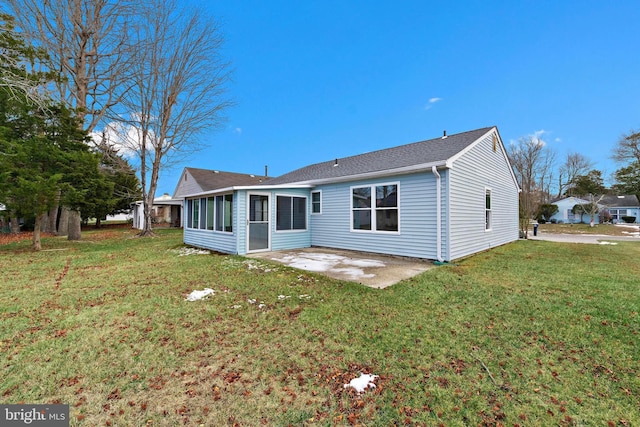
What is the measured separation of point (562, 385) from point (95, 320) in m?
5.43

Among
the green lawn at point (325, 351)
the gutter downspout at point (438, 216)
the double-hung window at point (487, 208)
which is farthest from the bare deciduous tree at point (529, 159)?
the green lawn at point (325, 351)

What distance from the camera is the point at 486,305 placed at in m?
4.15

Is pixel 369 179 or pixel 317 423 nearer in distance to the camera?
pixel 317 423

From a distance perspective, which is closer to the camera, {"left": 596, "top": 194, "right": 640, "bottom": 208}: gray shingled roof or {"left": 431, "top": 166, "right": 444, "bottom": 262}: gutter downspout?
{"left": 431, "top": 166, "right": 444, "bottom": 262}: gutter downspout

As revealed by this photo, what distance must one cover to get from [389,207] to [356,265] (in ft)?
7.63

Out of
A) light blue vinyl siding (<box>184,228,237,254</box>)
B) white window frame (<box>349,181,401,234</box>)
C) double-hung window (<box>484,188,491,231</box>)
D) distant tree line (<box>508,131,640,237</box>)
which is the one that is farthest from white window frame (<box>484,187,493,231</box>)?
distant tree line (<box>508,131,640,237</box>)

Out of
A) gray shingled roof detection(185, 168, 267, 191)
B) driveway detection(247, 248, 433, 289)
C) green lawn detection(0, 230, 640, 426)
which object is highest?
gray shingled roof detection(185, 168, 267, 191)

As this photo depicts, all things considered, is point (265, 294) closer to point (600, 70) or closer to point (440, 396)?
point (440, 396)

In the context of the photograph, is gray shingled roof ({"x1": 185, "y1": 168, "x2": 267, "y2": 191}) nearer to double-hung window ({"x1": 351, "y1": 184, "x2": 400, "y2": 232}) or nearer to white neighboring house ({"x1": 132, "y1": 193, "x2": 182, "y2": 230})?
white neighboring house ({"x1": 132, "y1": 193, "x2": 182, "y2": 230})

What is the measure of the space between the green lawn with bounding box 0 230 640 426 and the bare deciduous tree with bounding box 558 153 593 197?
129ft

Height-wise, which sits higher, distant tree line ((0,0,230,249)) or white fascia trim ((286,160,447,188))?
distant tree line ((0,0,230,249))

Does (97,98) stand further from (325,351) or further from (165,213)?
(325,351)

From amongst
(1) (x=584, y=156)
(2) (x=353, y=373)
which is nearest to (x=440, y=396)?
(2) (x=353, y=373)

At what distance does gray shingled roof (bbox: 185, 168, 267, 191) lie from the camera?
73.4 ft
